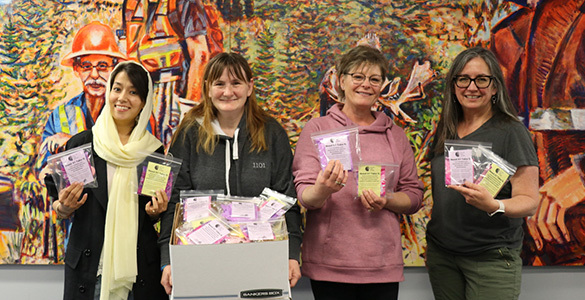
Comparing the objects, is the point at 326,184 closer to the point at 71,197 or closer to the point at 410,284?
the point at 71,197

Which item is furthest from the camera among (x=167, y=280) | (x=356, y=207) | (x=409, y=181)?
(x=409, y=181)

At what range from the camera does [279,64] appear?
9.34 ft

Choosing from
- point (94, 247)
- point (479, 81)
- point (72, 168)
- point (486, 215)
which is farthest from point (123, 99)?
point (486, 215)

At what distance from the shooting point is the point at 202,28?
2.82 meters

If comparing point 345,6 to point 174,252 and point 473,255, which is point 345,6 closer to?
point 473,255

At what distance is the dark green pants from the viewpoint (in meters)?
2.04

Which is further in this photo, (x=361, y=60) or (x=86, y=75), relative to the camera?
(x=86, y=75)

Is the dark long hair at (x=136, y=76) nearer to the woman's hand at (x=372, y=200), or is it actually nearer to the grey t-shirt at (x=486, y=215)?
the woman's hand at (x=372, y=200)

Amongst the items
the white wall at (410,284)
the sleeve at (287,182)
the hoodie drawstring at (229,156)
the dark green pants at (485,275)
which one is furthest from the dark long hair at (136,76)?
the dark green pants at (485,275)

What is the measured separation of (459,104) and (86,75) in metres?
2.34

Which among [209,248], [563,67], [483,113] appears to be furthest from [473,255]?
[563,67]

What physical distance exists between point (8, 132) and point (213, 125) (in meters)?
1.61

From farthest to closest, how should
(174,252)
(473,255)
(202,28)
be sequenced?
(202,28), (473,255), (174,252)

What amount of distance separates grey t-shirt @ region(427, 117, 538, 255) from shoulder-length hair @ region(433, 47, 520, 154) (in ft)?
0.25
